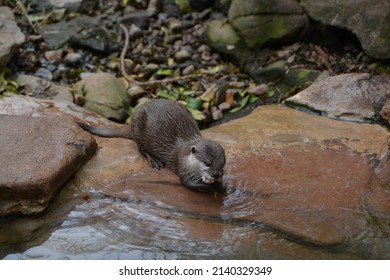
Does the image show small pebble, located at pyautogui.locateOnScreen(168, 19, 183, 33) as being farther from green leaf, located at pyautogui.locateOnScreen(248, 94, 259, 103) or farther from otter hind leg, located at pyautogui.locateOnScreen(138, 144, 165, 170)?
otter hind leg, located at pyautogui.locateOnScreen(138, 144, 165, 170)

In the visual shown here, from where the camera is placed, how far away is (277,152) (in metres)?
3.52

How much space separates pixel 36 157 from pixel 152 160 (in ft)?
2.32

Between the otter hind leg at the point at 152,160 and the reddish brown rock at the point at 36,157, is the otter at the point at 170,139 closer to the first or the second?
the otter hind leg at the point at 152,160

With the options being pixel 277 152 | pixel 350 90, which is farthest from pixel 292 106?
pixel 277 152

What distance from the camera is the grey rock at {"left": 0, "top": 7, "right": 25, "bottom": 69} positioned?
15.7 ft

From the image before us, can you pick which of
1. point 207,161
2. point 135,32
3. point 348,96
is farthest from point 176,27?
point 207,161

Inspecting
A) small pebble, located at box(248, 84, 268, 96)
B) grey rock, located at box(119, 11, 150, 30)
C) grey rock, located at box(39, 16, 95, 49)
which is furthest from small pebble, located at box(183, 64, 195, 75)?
grey rock, located at box(39, 16, 95, 49)

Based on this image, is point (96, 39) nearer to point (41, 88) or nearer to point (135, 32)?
point (135, 32)

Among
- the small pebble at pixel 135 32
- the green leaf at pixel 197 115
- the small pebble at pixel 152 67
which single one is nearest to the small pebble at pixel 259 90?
the green leaf at pixel 197 115

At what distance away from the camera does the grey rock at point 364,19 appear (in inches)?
180

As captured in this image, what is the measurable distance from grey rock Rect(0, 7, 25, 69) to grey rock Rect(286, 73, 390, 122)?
234 centimetres

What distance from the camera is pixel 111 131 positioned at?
149 inches
